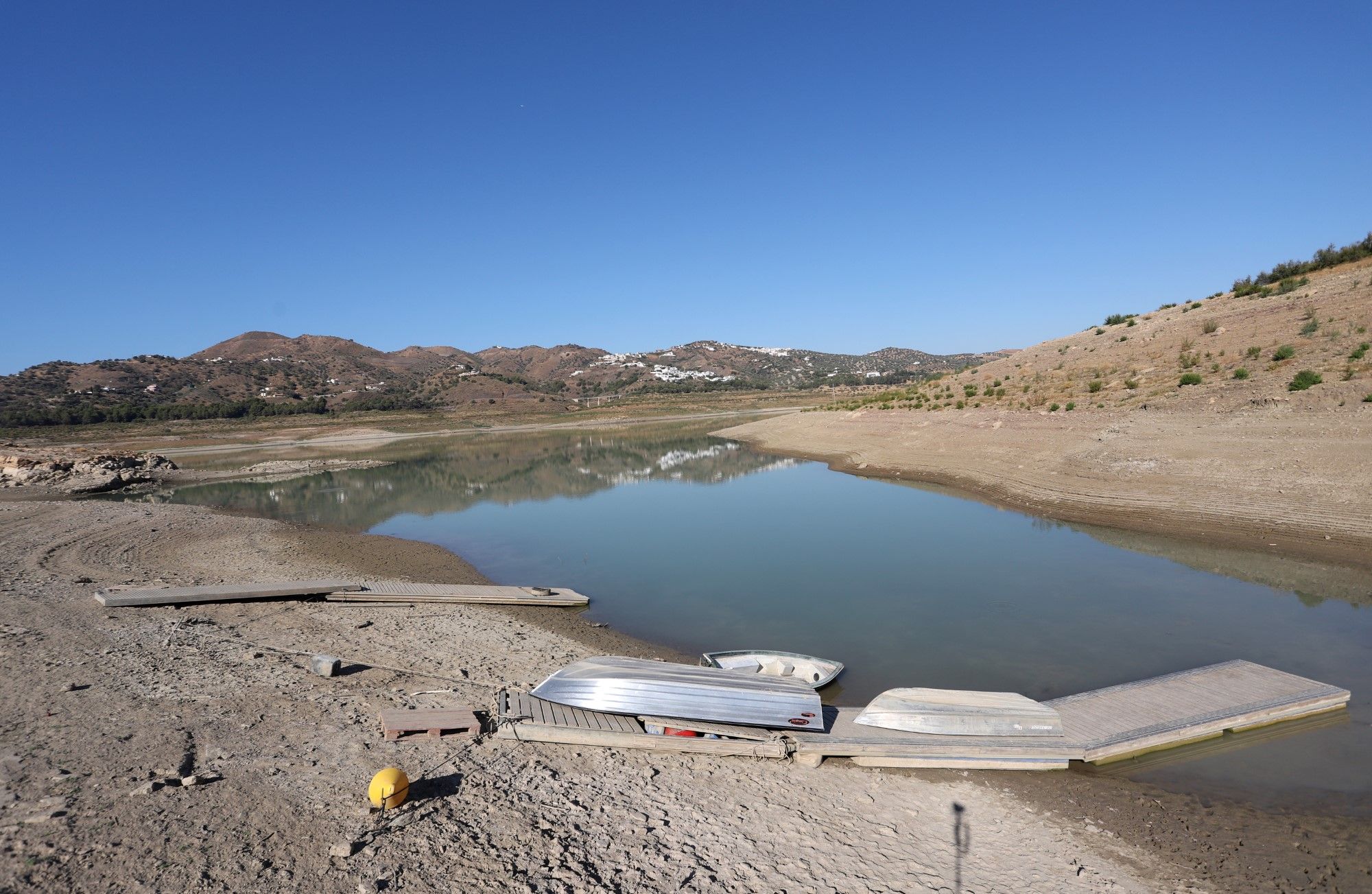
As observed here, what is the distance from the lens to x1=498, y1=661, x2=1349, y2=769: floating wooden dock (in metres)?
7.81

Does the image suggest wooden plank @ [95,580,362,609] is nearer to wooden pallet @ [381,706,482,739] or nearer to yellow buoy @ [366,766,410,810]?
wooden pallet @ [381,706,482,739]

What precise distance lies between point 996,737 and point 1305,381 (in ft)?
75.0

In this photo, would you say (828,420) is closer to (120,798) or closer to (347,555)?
(347,555)

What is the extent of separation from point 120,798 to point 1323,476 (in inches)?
976

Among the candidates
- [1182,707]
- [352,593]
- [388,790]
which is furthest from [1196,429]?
[388,790]

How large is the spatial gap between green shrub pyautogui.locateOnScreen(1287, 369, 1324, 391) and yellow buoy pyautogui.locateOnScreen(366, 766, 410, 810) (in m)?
28.4

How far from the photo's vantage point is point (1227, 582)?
14.8 metres

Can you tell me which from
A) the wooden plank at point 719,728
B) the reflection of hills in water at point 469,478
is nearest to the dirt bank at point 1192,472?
the reflection of hills in water at point 469,478

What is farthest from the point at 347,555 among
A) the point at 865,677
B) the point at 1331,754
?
the point at 1331,754

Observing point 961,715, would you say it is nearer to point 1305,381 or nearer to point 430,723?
point 430,723

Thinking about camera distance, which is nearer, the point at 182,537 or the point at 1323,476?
the point at 1323,476

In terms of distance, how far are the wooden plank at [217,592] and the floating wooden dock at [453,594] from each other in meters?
0.35

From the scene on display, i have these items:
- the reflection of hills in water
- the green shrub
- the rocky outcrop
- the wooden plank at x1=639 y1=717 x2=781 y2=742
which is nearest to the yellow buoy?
the wooden plank at x1=639 y1=717 x2=781 y2=742

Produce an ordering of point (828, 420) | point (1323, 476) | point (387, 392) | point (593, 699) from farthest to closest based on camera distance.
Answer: point (387, 392) → point (828, 420) → point (1323, 476) → point (593, 699)
